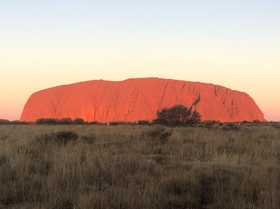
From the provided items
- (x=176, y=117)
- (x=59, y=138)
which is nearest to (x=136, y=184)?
(x=59, y=138)

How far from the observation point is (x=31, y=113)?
12438 cm

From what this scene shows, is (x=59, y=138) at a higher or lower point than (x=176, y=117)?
lower

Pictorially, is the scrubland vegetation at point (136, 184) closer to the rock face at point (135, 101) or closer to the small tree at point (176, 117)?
the small tree at point (176, 117)

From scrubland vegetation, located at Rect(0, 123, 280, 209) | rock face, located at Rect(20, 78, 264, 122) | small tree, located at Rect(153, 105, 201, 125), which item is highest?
rock face, located at Rect(20, 78, 264, 122)

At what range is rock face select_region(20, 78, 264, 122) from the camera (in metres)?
109

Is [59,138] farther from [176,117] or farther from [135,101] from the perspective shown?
[135,101]

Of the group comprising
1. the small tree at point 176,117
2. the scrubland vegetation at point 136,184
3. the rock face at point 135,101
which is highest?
the rock face at point 135,101

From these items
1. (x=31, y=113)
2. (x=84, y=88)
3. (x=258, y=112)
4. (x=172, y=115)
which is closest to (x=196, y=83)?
(x=258, y=112)

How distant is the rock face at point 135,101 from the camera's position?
10875 cm

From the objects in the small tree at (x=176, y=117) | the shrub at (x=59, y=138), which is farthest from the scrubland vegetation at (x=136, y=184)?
the small tree at (x=176, y=117)

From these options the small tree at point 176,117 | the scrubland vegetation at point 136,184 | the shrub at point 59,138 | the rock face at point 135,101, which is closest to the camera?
the scrubland vegetation at point 136,184

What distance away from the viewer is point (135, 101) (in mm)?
110562

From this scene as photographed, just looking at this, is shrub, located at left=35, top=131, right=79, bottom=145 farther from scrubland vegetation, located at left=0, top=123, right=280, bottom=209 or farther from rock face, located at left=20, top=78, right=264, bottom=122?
rock face, located at left=20, top=78, right=264, bottom=122

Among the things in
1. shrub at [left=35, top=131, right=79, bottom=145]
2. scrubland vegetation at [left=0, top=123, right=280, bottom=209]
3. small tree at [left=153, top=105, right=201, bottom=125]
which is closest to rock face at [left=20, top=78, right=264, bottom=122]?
small tree at [left=153, top=105, right=201, bottom=125]
